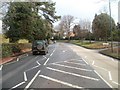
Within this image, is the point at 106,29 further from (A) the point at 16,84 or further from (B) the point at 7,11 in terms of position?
(A) the point at 16,84

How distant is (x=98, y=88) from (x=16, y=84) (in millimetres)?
4181


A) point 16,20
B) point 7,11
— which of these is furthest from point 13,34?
point 7,11

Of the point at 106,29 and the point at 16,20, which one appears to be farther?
the point at 106,29

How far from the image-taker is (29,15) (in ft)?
142

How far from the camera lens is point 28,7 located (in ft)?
142

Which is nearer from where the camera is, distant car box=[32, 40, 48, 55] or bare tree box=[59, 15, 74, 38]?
distant car box=[32, 40, 48, 55]

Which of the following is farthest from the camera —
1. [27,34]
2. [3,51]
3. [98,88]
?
[27,34]

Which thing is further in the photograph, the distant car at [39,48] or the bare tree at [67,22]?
the bare tree at [67,22]

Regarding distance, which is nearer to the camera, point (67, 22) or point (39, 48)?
point (39, 48)

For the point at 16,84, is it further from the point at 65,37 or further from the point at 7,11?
the point at 65,37

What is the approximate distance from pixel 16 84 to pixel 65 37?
13237cm

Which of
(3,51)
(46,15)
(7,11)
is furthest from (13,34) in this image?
(46,15)

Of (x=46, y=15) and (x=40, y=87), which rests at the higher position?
(x=46, y=15)

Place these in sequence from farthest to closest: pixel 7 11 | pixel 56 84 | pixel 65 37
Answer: pixel 65 37
pixel 7 11
pixel 56 84
